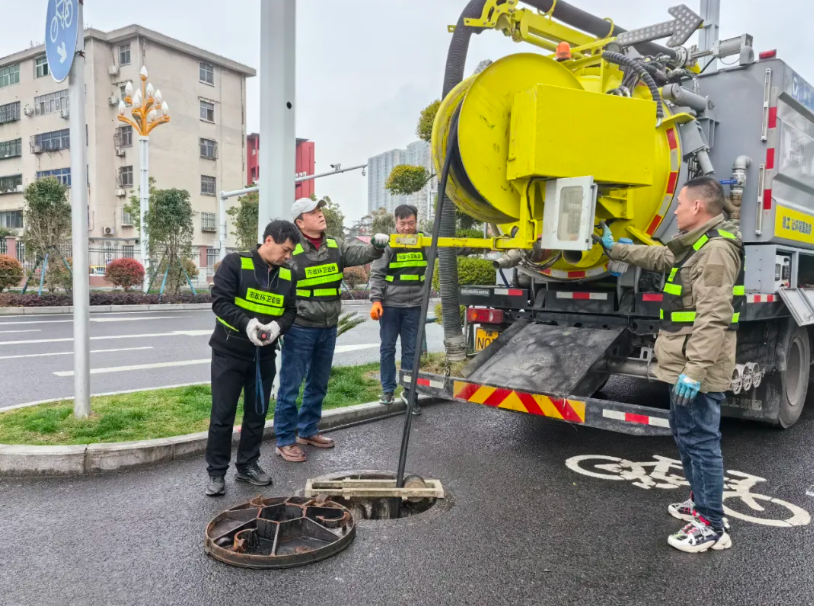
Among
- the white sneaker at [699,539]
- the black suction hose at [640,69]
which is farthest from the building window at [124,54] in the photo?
the white sneaker at [699,539]

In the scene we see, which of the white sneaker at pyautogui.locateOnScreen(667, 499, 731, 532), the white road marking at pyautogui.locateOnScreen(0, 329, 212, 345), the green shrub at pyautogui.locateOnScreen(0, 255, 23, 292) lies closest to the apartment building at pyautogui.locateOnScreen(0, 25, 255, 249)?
the green shrub at pyautogui.locateOnScreen(0, 255, 23, 292)

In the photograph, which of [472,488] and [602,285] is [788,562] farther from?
[602,285]

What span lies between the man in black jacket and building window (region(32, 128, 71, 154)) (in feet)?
137

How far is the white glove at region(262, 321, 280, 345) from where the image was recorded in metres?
4.01

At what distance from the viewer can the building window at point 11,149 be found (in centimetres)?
4259

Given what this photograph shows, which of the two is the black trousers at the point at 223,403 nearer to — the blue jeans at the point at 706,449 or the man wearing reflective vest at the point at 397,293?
the man wearing reflective vest at the point at 397,293

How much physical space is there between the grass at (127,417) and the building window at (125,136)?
35.4m

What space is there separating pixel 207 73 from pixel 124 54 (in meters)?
5.15

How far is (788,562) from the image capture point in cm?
324

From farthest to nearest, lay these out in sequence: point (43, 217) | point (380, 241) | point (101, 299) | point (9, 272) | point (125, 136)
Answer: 1. point (125, 136)
2. point (101, 299)
3. point (43, 217)
4. point (9, 272)
5. point (380, 241)

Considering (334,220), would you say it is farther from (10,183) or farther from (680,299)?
(680,299)

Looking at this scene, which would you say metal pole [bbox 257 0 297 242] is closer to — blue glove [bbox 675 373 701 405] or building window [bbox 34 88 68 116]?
blue glove [bbox 675 373 701 405]

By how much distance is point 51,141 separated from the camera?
134 ft

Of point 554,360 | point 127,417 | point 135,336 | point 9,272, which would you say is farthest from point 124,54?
point 554,360
